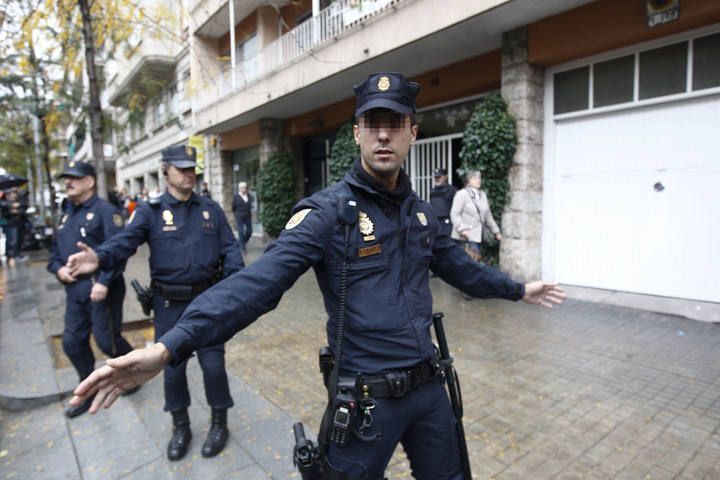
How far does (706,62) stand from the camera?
5.90m

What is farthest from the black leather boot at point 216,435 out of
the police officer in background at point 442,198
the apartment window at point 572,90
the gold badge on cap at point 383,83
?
the apartment window at point 572,90

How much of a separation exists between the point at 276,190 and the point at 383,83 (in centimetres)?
1324

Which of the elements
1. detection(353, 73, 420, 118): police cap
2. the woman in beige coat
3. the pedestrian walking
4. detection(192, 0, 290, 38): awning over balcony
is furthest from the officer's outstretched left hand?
detection(192, 0, 290, 38): awning over balcony

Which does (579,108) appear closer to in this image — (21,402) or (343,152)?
(343,152)

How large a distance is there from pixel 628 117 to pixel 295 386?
20.0ft

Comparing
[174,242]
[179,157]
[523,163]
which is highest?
[523,163]

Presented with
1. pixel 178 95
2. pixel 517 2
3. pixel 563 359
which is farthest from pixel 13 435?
pixel 178 95

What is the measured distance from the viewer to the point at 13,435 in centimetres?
350

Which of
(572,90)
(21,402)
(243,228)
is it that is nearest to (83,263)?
(21,402)

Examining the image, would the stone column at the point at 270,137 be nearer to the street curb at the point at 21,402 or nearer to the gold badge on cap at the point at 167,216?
the street curb at the point at 21,402

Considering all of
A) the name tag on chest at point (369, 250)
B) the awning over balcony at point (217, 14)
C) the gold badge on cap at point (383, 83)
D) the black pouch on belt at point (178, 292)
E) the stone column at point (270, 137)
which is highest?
the awning over balcony at point (217, 14)

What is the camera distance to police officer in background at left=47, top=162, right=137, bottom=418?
12.8 feet

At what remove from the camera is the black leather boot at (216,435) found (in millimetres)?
3082

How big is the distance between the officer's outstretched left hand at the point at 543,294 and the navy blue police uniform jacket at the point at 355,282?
639 millimetres
